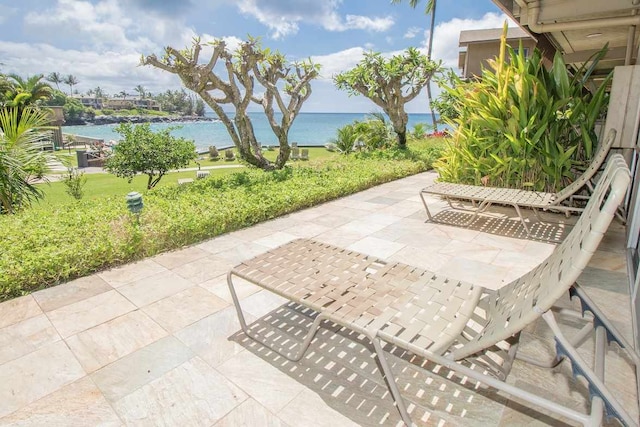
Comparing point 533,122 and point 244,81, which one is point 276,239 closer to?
point 533,122

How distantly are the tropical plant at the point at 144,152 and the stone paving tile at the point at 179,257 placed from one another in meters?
4.42

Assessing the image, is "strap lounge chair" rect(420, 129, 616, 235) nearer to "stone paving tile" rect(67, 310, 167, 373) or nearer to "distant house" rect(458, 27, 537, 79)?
"stone paving tile" rect(67, 310, 167, 373)

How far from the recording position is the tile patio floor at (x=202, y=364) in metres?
1.84

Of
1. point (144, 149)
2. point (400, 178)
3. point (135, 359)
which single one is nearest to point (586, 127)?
point (400, 178)

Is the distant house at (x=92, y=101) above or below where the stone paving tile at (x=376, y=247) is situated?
above

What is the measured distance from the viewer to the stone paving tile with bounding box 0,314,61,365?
7.77 feet

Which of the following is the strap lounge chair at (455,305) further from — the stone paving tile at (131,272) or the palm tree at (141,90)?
the palm tree at (141,90)

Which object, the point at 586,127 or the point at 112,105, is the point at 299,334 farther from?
the point at 112,105

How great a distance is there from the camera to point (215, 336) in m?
2.52

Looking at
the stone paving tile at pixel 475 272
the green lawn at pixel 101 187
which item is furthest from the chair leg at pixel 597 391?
the green lawn at pixel 101 187

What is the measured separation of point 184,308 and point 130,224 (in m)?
1.93

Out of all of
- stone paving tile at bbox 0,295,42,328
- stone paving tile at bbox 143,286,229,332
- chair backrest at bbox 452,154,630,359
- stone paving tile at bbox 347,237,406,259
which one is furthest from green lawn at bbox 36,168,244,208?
chair backrest at bbox 452,154,630,359

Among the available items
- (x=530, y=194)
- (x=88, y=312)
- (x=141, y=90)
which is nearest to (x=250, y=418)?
(x=88, y=312)

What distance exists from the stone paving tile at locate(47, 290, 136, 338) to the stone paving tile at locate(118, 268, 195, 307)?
0.08 meters
